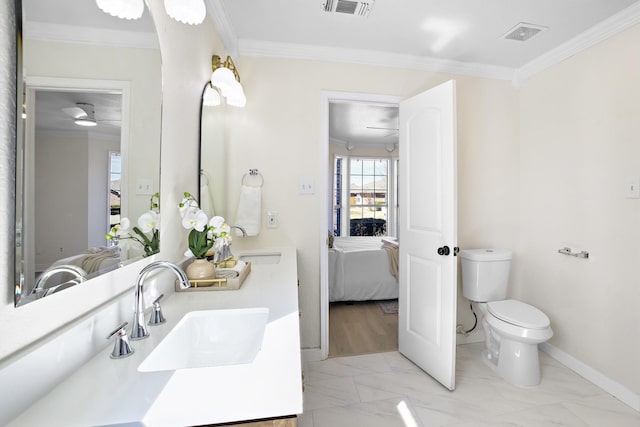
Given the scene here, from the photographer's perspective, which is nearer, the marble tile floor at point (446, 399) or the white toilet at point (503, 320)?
the marble tile floor at point (446, 399)

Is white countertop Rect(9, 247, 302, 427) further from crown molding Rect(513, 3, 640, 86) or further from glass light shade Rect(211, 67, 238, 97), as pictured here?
crown molding Rect(513, 3, 640, 86)

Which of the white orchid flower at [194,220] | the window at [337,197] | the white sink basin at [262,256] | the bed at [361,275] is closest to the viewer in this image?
the white orchid flower at [194,220]

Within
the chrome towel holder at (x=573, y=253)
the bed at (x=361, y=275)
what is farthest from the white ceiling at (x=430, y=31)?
the bed at (x=361, y=275)

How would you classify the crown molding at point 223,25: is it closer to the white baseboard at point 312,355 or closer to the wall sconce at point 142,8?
the wall sconce at point 142,8

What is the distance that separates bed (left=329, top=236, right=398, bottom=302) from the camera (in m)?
3.23

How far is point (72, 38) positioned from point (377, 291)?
10.6 feet

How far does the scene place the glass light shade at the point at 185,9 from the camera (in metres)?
1.02

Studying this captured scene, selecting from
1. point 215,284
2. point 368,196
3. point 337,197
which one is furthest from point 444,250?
point 368,196

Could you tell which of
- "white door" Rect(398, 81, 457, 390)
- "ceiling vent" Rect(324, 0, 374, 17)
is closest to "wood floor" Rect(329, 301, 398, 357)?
"white door" Rect(398, 81, 457, 390)

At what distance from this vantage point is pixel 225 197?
2.10 metres

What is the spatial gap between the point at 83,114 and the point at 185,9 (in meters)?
0.60

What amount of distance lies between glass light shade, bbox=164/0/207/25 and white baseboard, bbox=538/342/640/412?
3.05 metres

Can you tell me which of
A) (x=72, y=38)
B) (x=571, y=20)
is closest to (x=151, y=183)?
(x=72, y=38)

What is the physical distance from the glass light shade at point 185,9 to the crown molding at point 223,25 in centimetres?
70
